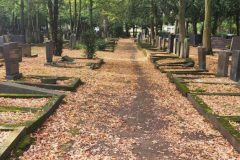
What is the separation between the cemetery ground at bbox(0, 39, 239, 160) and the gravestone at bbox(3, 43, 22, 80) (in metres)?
2.28

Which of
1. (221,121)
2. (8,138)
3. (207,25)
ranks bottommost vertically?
(221,121)

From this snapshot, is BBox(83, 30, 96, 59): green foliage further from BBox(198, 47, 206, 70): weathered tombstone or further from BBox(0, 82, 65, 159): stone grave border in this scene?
BBox(0, 82, 65, 159): stone grave border

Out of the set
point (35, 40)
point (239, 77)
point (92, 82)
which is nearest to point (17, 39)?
point (35, 40)

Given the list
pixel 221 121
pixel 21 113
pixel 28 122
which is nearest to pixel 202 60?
pixel 221 121

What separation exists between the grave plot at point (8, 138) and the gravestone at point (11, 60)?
6888 millimetres

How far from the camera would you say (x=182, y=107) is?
36.6 feet

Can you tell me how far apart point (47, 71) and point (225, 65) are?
650 centimetres

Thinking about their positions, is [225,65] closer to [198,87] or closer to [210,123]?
[198,87]

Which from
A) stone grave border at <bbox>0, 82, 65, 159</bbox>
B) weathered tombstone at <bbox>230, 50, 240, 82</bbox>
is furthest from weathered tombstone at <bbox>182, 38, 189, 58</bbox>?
stone grave border at <bbox>0, 82, 65, 159</bbox>

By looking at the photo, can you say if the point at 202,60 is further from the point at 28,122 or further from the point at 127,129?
the point at 28,122

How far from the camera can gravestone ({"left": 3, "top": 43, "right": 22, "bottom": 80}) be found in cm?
1413

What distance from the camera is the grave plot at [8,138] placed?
249 inches

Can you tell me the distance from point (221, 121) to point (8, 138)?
4.04 m

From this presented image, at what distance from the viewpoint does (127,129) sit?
8773mm
